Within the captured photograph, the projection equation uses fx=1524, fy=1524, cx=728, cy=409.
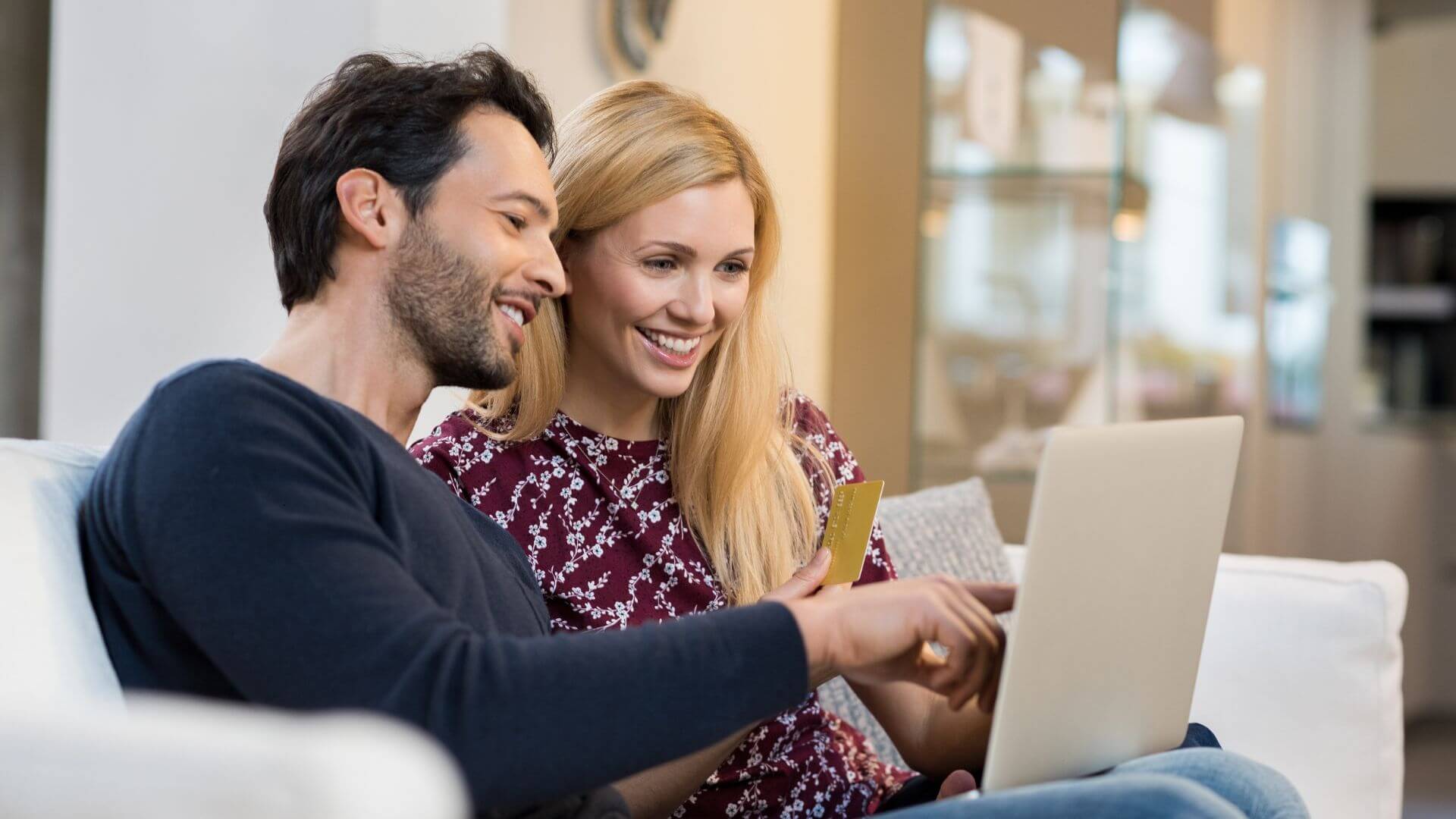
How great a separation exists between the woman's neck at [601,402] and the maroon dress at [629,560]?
0.01m

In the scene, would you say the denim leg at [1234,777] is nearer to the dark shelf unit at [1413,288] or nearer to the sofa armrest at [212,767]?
the sofa armrest at [212,767]

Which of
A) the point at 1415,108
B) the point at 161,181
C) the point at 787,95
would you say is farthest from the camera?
the point at 1415,108

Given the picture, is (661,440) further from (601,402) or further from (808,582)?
(808,582)

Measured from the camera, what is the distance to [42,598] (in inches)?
40.1

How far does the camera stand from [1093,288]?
A: 2914 mm

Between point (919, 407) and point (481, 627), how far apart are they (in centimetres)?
199

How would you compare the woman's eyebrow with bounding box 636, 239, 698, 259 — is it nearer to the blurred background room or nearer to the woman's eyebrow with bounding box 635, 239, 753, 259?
A: the woman's eyebrow with bounding box 635, 239, 753, 259

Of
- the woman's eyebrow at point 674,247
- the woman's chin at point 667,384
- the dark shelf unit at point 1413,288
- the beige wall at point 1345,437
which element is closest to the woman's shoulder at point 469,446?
the woman's chin at point 667,384

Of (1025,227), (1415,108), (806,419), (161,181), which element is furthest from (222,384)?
(1415,108)

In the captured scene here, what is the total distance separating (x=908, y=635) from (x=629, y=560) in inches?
22.4

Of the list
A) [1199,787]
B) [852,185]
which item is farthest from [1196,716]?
[852,185]

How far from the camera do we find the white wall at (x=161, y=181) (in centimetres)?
221

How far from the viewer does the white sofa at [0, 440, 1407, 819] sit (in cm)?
61

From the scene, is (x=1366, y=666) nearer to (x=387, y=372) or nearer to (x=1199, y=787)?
(x=1199, y=787)
